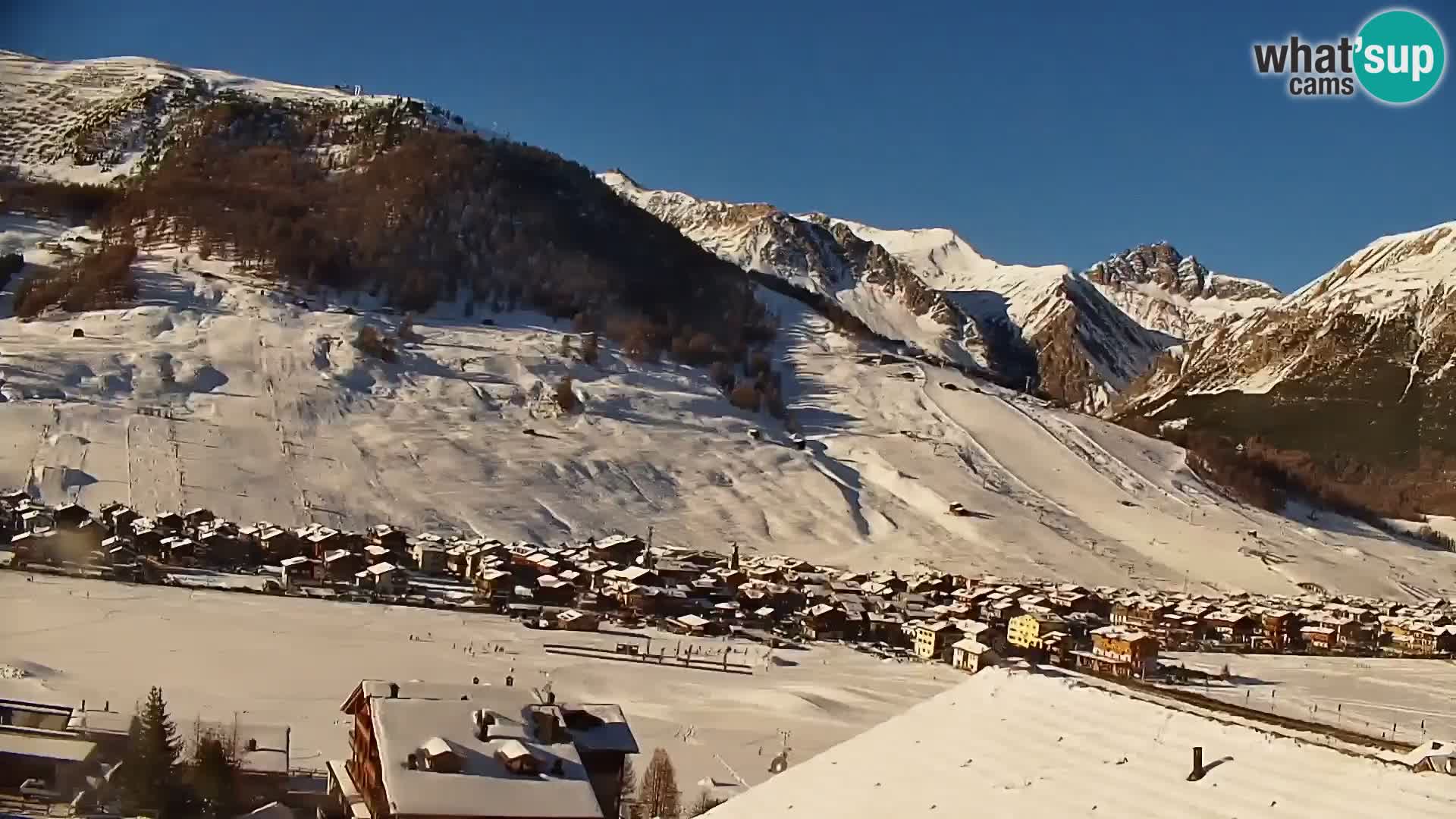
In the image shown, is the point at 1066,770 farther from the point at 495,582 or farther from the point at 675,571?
the point at 675,571

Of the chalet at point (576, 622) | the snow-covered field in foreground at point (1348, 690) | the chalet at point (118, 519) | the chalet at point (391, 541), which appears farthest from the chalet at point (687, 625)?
the chalet at point (118, 519)

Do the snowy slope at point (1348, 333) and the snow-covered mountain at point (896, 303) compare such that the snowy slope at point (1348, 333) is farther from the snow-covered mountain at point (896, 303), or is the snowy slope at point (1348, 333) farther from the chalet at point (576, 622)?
the chalet at point (576, 622)

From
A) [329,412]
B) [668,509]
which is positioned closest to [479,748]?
[668,509]

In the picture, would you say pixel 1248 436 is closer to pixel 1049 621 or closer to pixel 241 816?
pixel 1049 621

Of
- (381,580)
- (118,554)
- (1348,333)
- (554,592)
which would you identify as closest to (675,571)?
(554,592)

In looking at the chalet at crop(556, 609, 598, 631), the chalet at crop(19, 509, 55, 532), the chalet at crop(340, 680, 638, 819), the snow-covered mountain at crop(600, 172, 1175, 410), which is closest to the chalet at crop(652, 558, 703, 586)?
the chalet at crop(556, 609, 598, 631)
